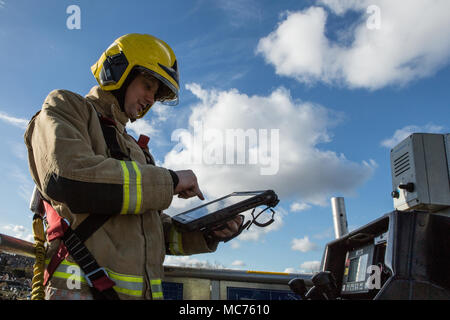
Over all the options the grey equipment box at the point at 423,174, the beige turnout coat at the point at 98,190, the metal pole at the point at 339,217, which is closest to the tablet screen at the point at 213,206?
the beige turnout coat at the point at 98,190

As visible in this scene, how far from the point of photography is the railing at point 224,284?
4250 mm

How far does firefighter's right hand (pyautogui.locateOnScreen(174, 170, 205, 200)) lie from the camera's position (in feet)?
6.32

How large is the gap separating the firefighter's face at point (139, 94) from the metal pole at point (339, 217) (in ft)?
11.4

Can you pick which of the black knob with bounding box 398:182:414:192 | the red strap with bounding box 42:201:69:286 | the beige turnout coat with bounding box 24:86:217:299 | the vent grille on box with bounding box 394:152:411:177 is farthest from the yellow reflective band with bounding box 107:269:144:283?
the vent grille on box with bounding box 394:152:411:177

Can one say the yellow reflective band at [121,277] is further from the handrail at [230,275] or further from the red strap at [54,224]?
the handrail at [230,275]

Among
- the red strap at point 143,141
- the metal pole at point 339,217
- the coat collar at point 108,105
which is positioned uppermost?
the coat collar at point 108,105

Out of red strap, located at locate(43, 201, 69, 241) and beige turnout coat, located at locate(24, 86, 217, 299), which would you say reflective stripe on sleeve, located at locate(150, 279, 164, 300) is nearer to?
beige turnout coat, located at locate(24, 86, 217, 299)

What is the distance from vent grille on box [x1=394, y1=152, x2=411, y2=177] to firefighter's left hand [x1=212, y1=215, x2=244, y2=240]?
6.82 ft

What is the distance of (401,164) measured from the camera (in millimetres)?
3805

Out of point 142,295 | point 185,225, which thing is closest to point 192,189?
point 185,225

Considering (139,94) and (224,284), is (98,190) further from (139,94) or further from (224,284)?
(224,284)

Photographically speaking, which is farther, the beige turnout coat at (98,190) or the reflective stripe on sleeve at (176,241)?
the reflective stripe on sleeve at (176,241)

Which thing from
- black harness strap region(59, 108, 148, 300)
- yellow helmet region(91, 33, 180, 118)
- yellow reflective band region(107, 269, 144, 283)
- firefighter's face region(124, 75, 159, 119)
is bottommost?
yellow reflective band region(107, 269, 144, 283)
